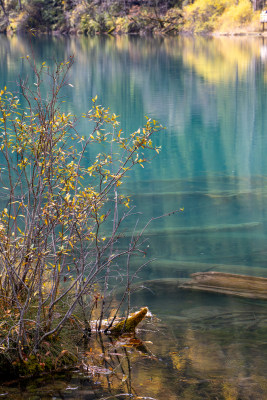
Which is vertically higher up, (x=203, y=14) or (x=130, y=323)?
(x=203, y=14)

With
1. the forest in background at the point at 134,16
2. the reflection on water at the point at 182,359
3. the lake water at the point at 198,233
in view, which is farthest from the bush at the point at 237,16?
the reflection on water at the point at 182,359

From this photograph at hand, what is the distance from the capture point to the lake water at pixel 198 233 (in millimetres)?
4133

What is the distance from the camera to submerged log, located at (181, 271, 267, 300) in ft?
18.9

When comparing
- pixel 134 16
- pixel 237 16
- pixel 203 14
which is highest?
pixel 134 16

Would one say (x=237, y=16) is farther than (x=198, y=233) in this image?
Yes

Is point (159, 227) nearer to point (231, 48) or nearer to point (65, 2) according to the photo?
point (231, 48)

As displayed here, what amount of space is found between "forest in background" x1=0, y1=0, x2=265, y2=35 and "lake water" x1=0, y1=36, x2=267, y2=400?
29.8 metres

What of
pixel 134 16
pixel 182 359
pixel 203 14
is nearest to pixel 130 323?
pixel 182 359

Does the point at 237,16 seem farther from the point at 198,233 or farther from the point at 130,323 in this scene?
the point at 130,323

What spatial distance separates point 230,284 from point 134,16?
200ft

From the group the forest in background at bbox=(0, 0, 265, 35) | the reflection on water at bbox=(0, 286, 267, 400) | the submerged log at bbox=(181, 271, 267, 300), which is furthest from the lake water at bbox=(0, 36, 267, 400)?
the forest in background at bbox=(0, 0, 265, 35)

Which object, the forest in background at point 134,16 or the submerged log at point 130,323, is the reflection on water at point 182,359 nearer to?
the submerged log at point 130,323

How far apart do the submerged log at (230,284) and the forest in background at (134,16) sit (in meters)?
47.4

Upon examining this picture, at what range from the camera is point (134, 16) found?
208 ft
